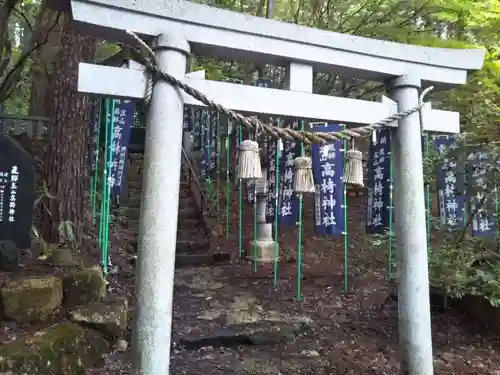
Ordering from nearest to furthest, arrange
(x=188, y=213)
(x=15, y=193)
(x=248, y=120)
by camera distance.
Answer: (x=248, y=120) → (x=15, y=193) → (x=188, y=213)

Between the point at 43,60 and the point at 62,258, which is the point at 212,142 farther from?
the point at 62,258

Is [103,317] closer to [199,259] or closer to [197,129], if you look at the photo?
[199,259]

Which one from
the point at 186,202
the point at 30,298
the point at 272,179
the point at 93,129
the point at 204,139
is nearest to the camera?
the point at 30,298

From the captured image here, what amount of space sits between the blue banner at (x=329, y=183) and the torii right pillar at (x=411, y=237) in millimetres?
707

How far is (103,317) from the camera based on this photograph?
170 inches

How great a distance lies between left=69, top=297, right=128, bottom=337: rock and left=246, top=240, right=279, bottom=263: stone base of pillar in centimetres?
419

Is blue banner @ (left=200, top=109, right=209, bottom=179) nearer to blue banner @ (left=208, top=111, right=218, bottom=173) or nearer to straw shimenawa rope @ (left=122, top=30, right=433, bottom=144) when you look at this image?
blue banner @ (left=208, top=111, right=218, bottom=173)

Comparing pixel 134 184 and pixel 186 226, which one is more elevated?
pixel 134 184

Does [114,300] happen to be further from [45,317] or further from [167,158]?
[167,158]

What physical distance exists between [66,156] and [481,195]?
5649 mm

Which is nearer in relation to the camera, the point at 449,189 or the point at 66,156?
the point at 66,156

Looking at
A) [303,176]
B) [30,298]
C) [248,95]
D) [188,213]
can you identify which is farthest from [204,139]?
[248,95]

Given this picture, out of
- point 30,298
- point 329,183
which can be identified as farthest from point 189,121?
point 30,298

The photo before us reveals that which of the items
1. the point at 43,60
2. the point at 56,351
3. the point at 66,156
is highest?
the point at 43,60
